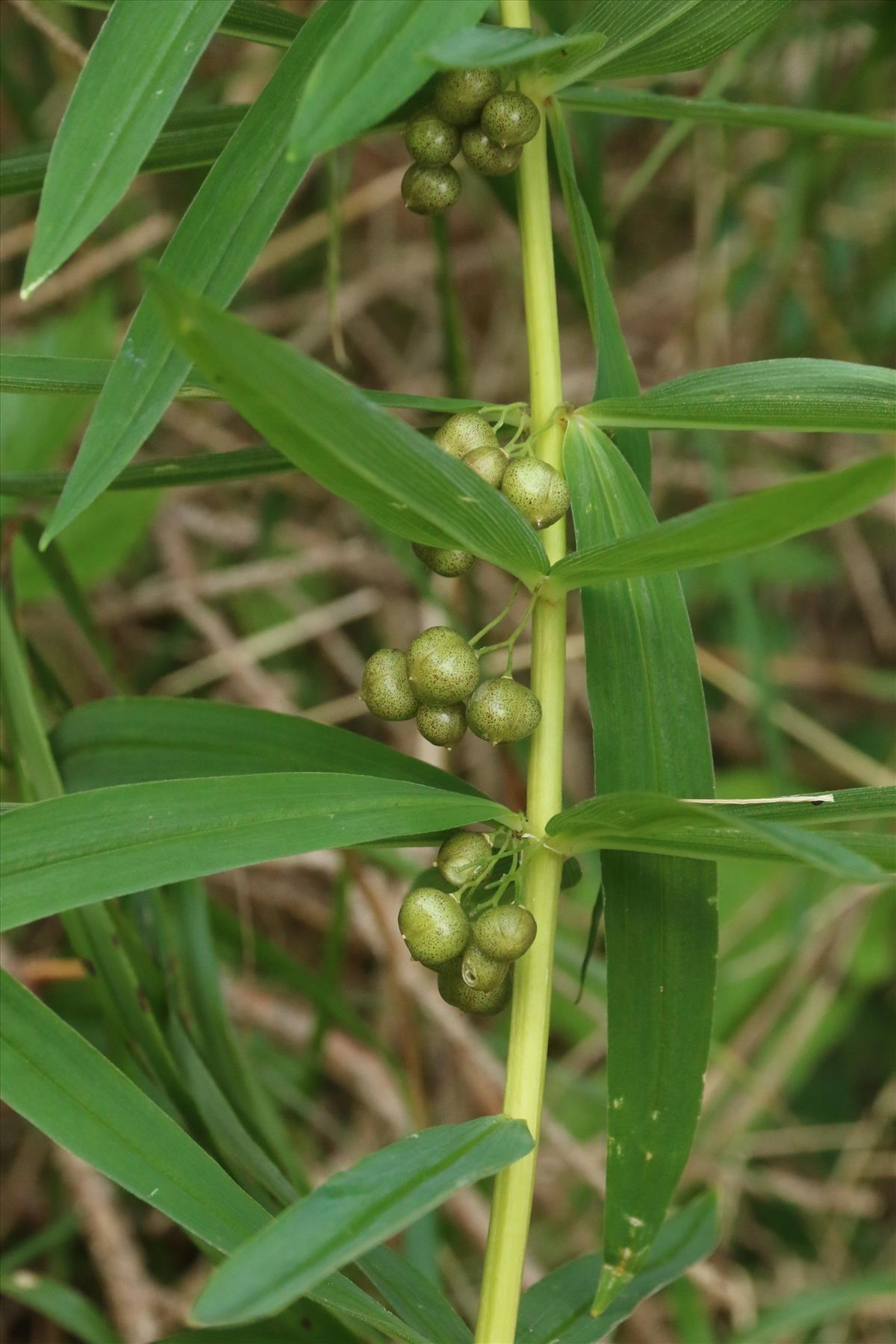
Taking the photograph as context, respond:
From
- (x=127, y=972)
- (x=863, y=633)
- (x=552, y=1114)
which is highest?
(x=863, y=633)

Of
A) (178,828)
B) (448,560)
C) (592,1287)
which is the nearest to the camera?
(178,828)

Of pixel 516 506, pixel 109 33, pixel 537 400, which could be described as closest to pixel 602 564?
pixel 516 506

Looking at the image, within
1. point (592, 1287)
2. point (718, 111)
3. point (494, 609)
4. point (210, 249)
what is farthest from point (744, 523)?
point (494, 609)

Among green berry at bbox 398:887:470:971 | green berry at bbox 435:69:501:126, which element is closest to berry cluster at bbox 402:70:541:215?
green berry at bbox 435:69:501:126

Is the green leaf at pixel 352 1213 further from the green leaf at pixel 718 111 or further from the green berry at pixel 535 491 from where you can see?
the green leaf at pixel 718 111

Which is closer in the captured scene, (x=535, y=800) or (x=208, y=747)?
(x=535, y=800)

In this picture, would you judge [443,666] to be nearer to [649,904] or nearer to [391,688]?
[391,688]

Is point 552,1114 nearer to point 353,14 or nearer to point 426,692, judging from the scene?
point 426,692

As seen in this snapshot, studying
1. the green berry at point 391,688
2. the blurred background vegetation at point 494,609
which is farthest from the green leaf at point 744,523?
the blurred background vegetation at point 494,609
